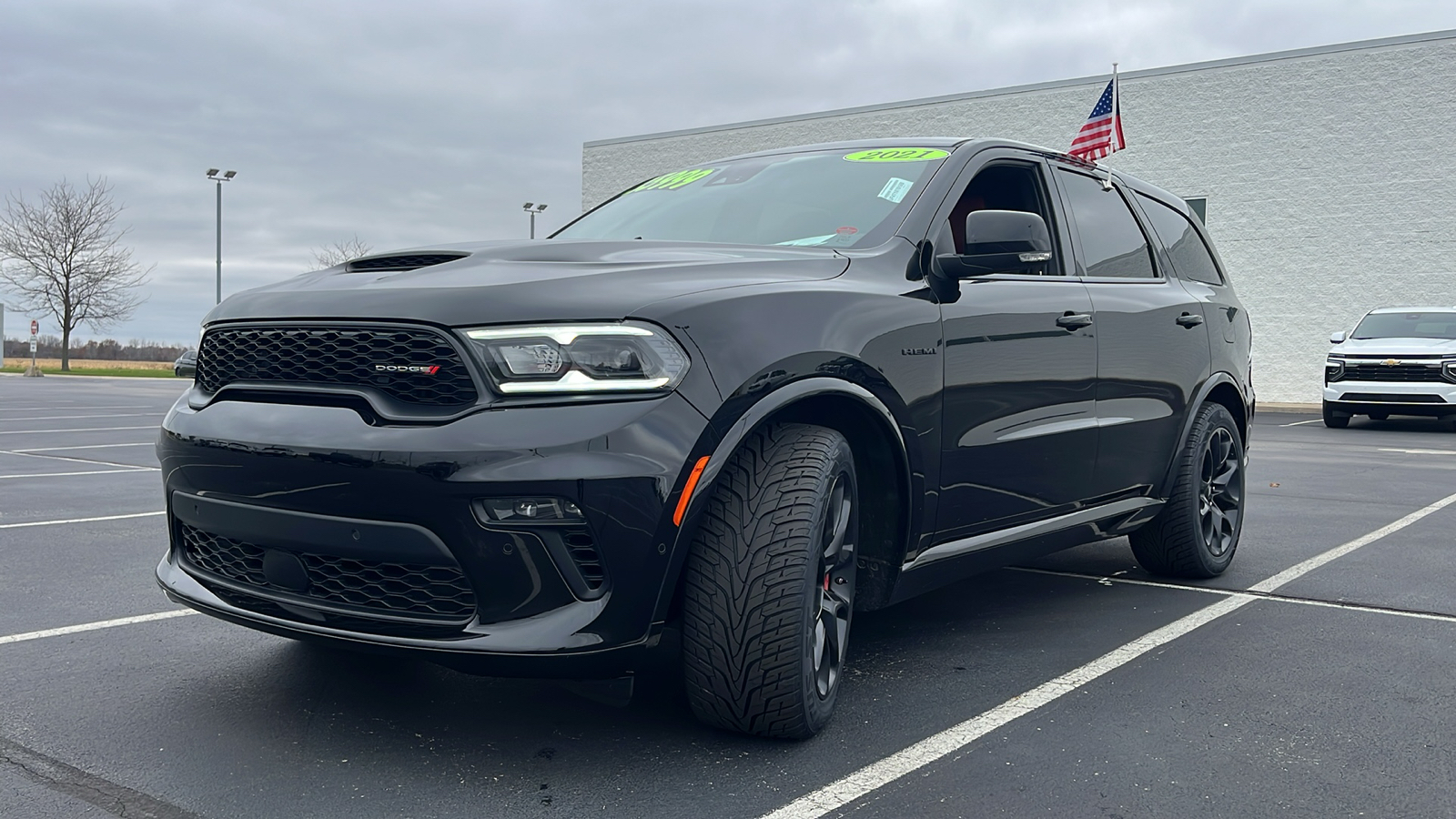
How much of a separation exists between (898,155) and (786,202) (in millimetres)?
441

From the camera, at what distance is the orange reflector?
275 cm

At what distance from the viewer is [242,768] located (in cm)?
288

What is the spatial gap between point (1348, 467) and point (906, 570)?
9.02 metres

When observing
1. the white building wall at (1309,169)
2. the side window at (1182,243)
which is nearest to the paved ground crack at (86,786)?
the side window at (1182,243)

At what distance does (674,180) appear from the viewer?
4773mm

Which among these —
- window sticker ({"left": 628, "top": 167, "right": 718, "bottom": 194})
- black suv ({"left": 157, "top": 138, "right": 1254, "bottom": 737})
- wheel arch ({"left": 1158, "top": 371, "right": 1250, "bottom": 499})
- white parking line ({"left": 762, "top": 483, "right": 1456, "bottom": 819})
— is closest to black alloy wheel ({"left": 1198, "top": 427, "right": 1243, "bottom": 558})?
wheel arch ({"left": 1158, "top": 371, "right": 1250, "bottom": 499})

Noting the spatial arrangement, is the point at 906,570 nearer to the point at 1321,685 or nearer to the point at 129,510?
the point at 1321,685

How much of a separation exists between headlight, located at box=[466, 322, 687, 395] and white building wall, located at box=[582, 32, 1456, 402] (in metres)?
25.6

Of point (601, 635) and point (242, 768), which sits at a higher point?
point (601, 635)

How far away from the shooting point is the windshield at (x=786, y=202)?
3850 mm

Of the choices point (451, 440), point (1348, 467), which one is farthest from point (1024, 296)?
point (1348, 467)

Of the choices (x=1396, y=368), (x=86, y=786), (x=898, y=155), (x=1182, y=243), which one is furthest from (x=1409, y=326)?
(x=86, y=786)

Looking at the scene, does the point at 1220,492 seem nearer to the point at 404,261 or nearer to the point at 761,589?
the point at 761,589

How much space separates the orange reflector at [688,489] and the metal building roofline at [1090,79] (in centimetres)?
2584
